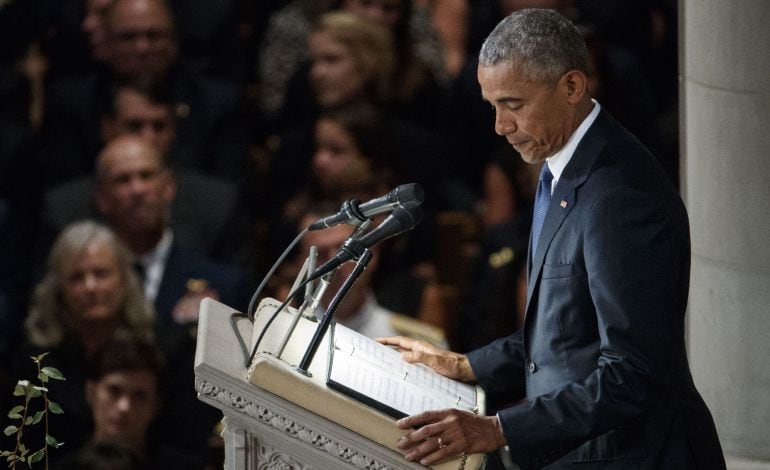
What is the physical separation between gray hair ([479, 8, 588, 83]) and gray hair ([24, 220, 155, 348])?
10.4ft

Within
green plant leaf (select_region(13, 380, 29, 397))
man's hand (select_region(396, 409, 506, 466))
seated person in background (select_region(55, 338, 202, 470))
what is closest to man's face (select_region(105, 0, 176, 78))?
seated person in background (select_region(55, 338, 202, 470))

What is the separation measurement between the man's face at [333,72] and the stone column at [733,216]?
2.69 m

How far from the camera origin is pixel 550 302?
2.64m

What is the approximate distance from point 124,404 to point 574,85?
3.16m

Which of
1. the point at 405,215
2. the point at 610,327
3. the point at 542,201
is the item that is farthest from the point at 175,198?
the point at 610,327

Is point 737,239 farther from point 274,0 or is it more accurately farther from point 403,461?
point 274,0

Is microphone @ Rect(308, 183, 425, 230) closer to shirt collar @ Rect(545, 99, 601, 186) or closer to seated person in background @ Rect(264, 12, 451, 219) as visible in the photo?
shirt collar @ Rect(545, 99, 601, 186)

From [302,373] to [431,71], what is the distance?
3805 millimetres

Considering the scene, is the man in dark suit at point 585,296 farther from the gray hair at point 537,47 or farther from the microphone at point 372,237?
the microphone at point 372,237

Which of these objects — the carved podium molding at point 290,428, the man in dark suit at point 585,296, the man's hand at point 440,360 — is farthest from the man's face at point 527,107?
the carved podium molding at point 290,428

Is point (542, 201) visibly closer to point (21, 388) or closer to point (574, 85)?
point (574, 85)

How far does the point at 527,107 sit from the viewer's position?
261 cm

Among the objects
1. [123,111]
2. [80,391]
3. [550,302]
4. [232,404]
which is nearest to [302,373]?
[232,404]

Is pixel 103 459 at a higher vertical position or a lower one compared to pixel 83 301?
lower
